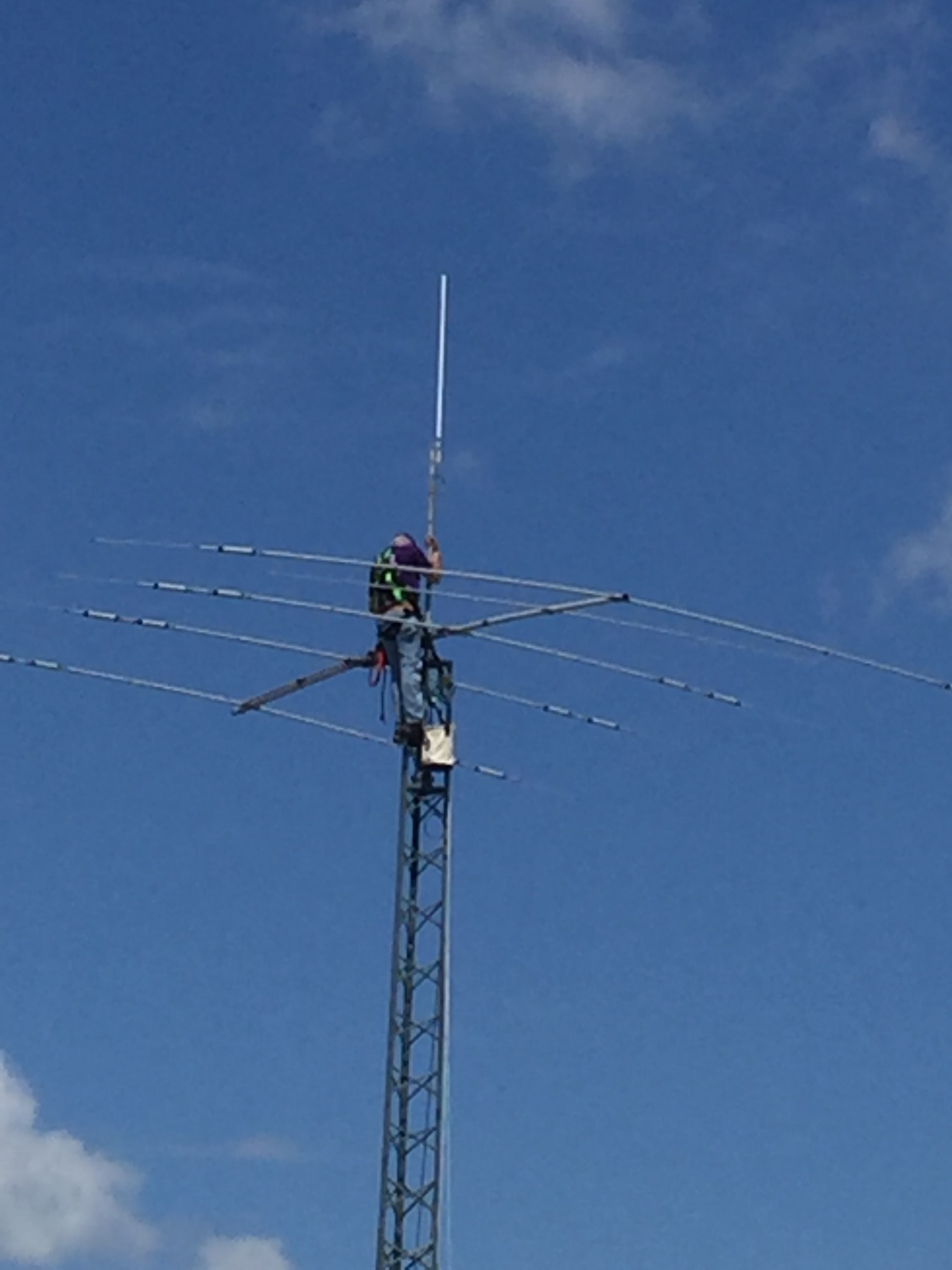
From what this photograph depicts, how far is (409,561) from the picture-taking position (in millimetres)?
86938

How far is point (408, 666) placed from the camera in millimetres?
87062

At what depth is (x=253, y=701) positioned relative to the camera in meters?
89.2

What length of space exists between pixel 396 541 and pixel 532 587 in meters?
2.88

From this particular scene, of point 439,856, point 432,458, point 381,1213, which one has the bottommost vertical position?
point 381,1213

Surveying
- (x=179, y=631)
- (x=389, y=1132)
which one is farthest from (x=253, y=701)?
(x=389, y=1132)

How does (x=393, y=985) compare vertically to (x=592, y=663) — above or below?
below

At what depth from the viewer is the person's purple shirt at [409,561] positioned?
86.8 m

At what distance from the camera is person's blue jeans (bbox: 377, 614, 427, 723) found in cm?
8706

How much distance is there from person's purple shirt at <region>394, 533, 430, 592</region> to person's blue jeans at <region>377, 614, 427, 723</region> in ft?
1.98

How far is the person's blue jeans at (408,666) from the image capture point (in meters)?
87.1

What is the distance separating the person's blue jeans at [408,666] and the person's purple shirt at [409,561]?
605 millimetres

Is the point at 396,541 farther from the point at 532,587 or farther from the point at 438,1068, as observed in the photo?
the point at 438,1068

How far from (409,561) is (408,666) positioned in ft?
6.68

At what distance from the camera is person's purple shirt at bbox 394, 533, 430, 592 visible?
285ft
